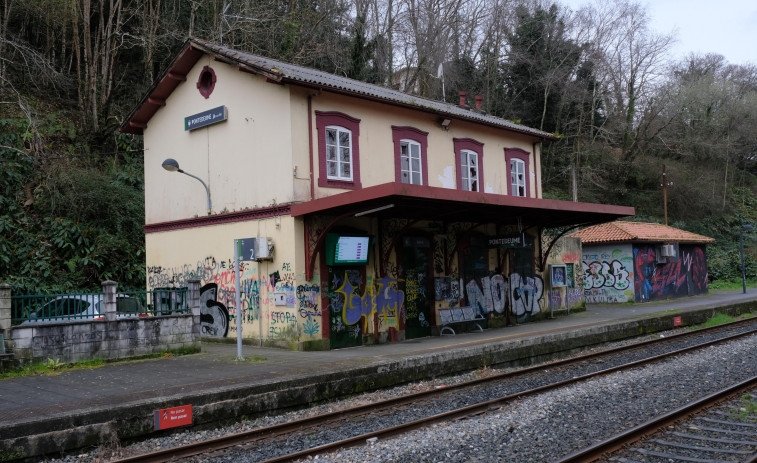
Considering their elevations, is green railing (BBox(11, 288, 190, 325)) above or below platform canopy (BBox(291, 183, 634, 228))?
below

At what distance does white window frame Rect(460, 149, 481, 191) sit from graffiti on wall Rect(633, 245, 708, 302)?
10.1 m

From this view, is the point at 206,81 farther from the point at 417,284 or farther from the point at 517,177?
the point at 517,177

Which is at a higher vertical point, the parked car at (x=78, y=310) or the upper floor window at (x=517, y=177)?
the upper floor window at (x=517, y=177)

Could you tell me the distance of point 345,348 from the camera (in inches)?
571

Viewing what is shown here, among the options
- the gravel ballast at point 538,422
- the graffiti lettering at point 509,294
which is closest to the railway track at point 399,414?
the gravel ballast at point 538,422

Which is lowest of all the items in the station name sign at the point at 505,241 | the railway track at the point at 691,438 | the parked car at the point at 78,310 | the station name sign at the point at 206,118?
the railway track at the point at 691,438

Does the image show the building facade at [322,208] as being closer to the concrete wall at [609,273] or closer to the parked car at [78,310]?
the parked car at [78,310]

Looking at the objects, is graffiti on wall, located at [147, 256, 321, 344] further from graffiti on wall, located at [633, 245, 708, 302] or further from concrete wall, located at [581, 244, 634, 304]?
graffiti on wall, located at [633, 245, 708, 302]

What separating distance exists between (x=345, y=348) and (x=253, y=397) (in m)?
5.63

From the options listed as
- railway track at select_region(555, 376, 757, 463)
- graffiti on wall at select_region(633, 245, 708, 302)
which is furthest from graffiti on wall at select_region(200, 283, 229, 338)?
graffiti on wall at select_region(633, 245, 708, 302)

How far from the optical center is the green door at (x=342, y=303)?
568 inches

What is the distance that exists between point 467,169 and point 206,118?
25.1 feet

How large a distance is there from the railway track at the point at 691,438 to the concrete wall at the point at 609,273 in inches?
700

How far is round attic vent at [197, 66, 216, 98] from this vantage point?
16.4m
